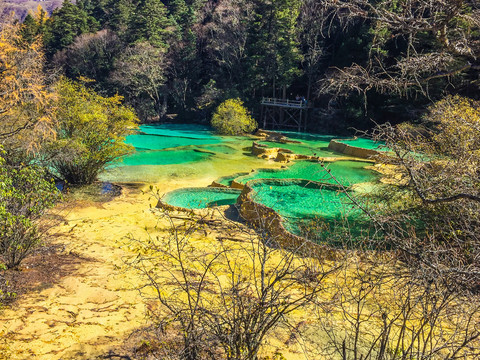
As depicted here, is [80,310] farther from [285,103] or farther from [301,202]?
[285,103]

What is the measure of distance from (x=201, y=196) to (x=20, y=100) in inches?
250

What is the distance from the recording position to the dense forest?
3354 millimetres

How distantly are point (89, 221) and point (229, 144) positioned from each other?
15.5 metres

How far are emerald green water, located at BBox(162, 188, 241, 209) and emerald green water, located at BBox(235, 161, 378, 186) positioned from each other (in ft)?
4.50

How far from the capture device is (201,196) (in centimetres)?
1255

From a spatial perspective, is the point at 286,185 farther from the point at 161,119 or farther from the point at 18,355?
the point at 161,119

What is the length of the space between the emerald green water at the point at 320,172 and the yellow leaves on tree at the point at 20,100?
7.06 m

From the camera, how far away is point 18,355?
4.35 meters

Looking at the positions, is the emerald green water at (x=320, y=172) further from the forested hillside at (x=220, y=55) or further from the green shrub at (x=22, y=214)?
the forested hillside at (x=220, y=55)

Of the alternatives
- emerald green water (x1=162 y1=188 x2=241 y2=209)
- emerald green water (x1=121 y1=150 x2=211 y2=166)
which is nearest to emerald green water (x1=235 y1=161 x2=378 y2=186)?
emerald green water (x1=162 y1=188 x2=241 y2=209)

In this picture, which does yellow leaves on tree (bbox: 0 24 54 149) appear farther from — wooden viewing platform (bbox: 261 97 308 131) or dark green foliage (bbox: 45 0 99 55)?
dark green foliage (bbox: 45 0 99 55)

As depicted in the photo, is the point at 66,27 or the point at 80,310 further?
the point at 66,27

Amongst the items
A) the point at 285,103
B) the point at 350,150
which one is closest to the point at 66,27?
the point at 285,103

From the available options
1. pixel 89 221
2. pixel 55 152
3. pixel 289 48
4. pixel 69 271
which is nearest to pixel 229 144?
pixel 289 48
